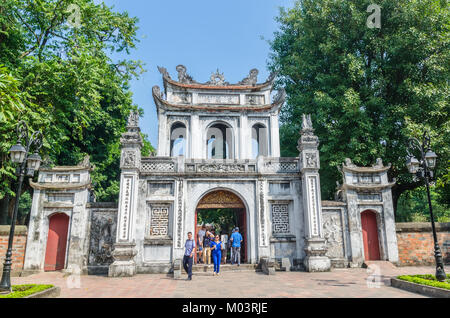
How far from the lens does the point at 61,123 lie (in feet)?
45.0

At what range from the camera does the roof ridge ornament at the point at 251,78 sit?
17812 mm

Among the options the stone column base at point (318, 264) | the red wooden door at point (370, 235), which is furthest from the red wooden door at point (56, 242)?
the red wooden door at point (370, 235)

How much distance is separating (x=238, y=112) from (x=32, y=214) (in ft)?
35.0

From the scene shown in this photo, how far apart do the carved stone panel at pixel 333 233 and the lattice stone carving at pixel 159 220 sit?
21.9 ft

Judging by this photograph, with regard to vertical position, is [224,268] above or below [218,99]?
below

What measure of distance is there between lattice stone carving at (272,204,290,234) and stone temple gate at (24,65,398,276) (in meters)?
0.04

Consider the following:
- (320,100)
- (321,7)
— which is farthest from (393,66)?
(321,7)

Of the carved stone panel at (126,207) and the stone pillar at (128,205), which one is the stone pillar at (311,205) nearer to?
the stone pillar at (128,205)

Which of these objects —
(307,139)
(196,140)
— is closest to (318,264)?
(307,139)

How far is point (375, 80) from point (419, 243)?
8.80 meters

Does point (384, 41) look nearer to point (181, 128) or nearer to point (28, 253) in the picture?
point (181, 128)

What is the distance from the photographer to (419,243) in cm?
1293

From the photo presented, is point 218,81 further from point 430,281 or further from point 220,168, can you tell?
point 430,281

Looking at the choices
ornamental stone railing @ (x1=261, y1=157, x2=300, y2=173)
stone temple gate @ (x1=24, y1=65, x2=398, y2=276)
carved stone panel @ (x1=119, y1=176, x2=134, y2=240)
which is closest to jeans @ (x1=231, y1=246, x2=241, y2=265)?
stone temple gate @ (x1=24, y1=65, x2=398, y2=276)
